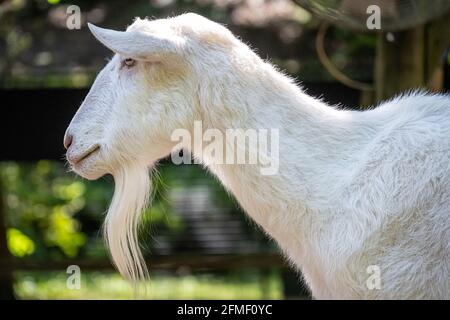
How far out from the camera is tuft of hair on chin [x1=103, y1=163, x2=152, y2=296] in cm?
413

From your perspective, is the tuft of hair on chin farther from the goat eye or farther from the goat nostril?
the goat eye

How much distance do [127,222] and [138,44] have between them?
3.16 feet

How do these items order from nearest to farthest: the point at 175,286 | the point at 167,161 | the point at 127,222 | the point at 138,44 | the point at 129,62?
the point at 138,44, the point at 129,62, the point at 127,222, the point at 167,161, the point at 175,286

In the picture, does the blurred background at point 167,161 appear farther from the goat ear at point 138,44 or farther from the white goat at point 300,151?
the goat ear at point 138,44

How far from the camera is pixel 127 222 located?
4.21m

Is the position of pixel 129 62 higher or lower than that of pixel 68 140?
higher

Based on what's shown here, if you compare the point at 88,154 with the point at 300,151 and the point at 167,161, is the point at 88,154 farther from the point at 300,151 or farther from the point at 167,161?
the point at 167,161

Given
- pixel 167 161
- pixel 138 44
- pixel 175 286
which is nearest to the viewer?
pixel 138 44

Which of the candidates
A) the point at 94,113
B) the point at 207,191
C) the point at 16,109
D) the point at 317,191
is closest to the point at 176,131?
the point at 94,113

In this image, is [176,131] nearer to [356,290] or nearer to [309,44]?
[356,290]

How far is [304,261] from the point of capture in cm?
379

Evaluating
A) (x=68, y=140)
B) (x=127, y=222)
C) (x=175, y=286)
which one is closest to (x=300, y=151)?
(x=127, y=222)
